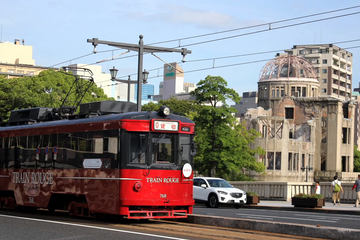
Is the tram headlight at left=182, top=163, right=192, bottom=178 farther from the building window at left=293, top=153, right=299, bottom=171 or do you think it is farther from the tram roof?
the building window at left=293, top=153, right=299, bottom=171

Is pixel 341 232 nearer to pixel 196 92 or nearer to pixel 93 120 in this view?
pixel 93 120

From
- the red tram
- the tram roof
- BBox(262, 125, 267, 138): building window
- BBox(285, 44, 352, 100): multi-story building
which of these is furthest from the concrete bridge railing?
BBox(285, 44, 352, 100): multi-story building

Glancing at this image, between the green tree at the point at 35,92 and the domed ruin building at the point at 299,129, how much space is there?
751 inches

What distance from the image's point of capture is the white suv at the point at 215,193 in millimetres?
32844

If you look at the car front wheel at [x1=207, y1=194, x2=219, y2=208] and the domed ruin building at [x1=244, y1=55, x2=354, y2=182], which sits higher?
the domed ruin building at [x1=244, y1=55, x2=354, y2=182]

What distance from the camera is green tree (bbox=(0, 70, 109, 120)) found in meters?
63.5

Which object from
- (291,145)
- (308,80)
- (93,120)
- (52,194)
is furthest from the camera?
(308,80)

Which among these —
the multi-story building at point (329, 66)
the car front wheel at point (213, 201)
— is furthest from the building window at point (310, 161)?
the multi-story building at point (329, 66)

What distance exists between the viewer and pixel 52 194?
2034 cm

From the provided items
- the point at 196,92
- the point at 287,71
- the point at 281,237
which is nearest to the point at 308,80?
the point at 287,71

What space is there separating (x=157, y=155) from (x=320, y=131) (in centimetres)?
6262

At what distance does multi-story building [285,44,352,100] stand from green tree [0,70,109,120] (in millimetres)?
95614

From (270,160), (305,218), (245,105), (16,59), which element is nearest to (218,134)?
(270,160)

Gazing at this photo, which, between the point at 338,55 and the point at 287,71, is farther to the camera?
the point at 338,55
